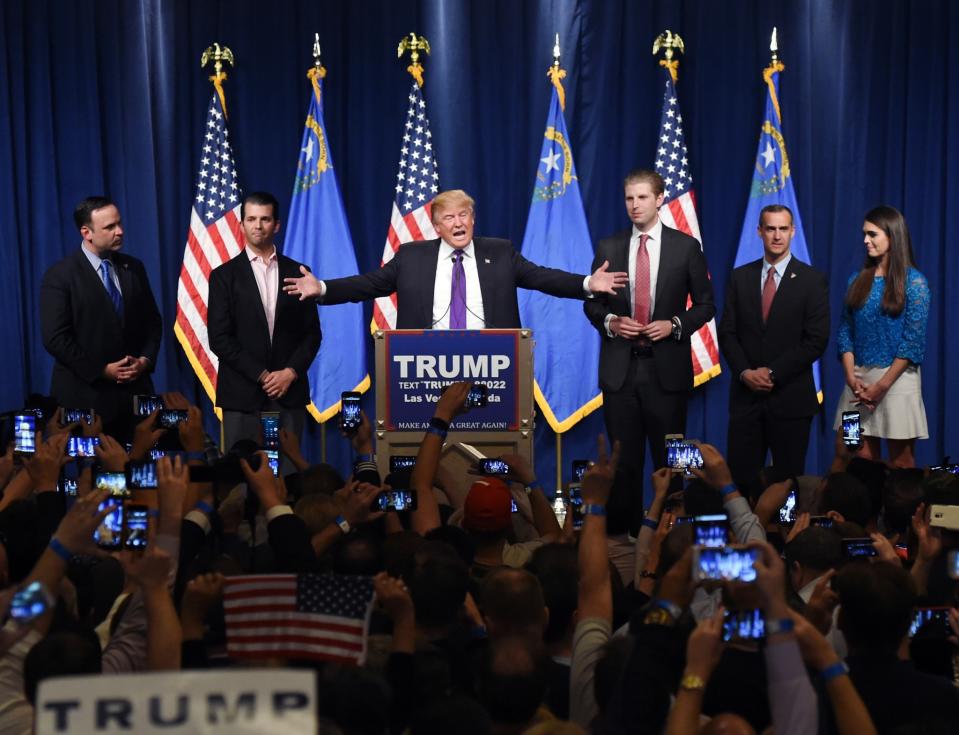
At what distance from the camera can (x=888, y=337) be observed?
6.17 metres

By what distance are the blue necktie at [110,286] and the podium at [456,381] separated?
1.63 meters

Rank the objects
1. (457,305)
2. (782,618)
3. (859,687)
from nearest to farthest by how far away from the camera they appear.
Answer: (782,618) → (859,687) → (457,305)

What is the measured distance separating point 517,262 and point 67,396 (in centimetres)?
221

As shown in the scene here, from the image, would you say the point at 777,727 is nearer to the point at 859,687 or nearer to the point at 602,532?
the point at 859,687

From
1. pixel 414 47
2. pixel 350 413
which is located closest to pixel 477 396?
pixel 350 413

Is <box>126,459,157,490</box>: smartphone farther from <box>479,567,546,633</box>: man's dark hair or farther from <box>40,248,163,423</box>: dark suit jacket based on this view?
<box>40,248,163,423</box>: dark suit jacket

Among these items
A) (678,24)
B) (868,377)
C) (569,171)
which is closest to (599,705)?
(868,377)

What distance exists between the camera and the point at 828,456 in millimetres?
8078

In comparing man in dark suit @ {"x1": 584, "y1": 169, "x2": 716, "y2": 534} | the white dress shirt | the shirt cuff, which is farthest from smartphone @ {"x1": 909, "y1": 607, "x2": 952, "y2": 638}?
the white dress shirt

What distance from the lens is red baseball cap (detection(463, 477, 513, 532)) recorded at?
11.1ft

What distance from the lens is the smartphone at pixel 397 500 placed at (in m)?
4.07

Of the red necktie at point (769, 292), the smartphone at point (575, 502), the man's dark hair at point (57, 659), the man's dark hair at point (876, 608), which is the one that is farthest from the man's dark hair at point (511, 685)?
the red necktie at point (769, 292)

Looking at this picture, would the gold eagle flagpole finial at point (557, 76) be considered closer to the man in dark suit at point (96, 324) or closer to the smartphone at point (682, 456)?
the man in dark suit at point (96, 324)

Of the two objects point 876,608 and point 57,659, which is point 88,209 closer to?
point 57,659
